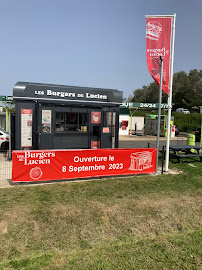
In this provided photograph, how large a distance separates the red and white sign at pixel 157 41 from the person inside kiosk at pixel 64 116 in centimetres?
341

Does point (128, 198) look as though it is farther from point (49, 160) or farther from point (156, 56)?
point (156, 56)

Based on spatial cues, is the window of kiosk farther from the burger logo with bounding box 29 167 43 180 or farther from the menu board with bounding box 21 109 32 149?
the burger logo with bounding box 29 167 43 180

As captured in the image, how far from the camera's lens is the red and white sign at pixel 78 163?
22.2ft

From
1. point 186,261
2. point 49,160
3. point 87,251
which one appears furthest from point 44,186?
point 186,261

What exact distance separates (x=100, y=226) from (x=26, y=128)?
7219 mm

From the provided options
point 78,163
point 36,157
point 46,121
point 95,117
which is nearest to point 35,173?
point 36,157

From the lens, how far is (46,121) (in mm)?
10500

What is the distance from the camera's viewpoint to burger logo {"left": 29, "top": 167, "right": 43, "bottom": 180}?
685 centimetres

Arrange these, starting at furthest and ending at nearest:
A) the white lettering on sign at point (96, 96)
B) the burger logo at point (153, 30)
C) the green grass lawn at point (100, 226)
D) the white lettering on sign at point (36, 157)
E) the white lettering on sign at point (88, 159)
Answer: the white lettering on sign at point (96, 96) → the burger logo at point (153, 30) → the white lettering on sign at point (88, 159) → the white lettering on sign at point (36, 157) → the green grass lawn at point (100, 226)

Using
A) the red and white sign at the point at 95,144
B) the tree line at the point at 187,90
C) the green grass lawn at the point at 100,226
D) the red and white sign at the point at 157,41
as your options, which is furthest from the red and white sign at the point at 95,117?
the tree line at the point at 187,90

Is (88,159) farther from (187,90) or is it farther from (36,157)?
(187,90)

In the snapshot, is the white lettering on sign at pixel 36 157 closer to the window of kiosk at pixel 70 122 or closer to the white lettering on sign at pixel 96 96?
the window of kiosk at pixel 70 122

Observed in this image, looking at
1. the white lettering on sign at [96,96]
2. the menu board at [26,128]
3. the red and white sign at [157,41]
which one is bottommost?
the menu board at [26,128]

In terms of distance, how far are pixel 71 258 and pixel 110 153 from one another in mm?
4487
